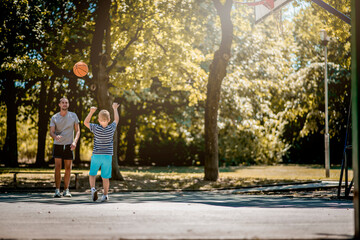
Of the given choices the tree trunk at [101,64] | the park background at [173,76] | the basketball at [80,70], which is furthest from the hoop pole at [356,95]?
the tree trunk at [101,64]

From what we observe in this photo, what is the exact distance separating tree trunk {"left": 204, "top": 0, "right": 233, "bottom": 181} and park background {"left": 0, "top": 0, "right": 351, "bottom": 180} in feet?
5.37

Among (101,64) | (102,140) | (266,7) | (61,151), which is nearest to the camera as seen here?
(102,140)

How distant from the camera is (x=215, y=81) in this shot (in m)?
17.2

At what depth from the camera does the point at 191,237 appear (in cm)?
575

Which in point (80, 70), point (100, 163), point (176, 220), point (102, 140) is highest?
point (80, 70)

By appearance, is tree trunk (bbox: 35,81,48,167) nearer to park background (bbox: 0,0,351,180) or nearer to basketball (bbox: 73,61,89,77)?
park background (bbox: 0,0,351,180)

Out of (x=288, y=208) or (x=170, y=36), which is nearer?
(x=288, y=208)

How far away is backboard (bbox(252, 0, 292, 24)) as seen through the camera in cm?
1320

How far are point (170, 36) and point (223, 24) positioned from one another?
242 cm

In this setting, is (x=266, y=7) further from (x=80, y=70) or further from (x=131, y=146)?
(x=131, y=146)

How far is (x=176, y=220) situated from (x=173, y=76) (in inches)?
519

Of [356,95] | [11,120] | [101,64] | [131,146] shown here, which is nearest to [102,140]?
[356,95]

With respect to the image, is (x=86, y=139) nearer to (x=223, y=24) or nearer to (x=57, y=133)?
(x=223, y=24)

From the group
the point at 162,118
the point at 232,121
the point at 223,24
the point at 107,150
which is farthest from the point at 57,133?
the point at 162,118
